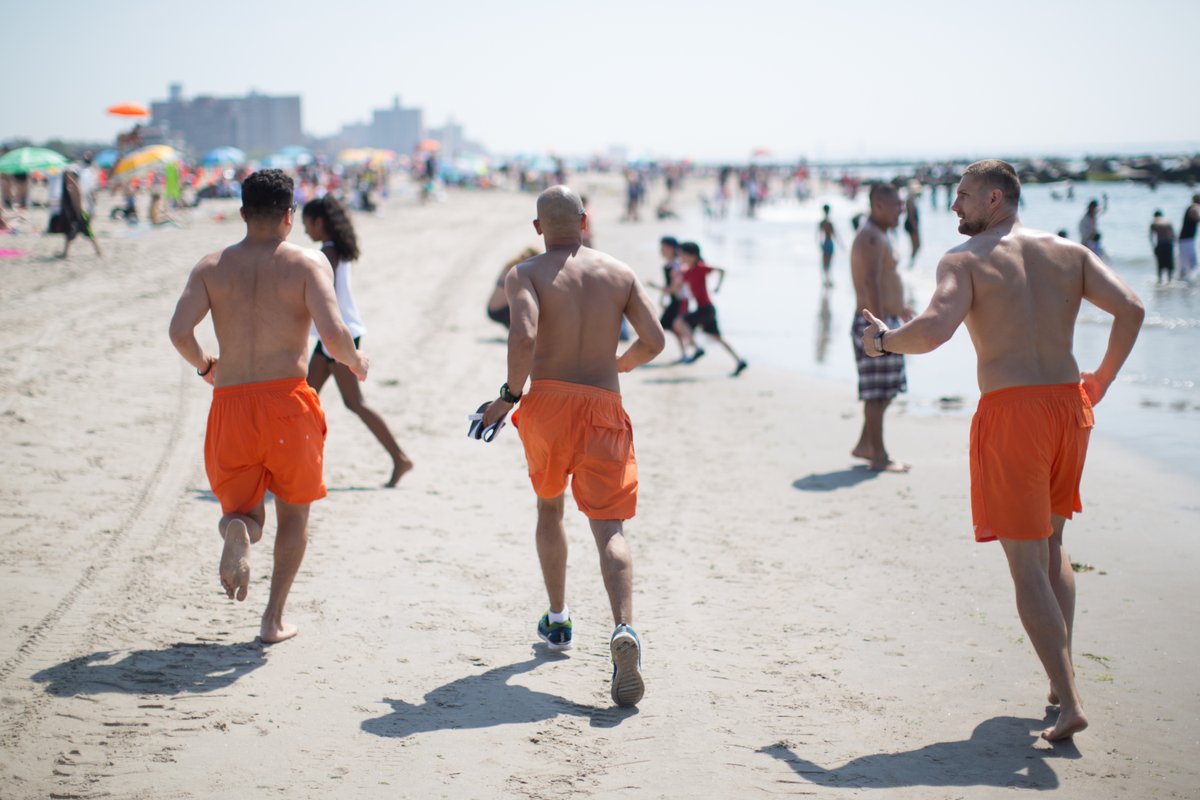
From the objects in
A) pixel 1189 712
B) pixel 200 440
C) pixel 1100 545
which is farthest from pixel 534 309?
pixel 200 440

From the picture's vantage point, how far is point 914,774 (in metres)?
3.39

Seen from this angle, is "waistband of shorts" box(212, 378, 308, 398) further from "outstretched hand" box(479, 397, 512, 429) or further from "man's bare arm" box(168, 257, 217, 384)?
"outstretched hand" box(479, 397, 512, 429)

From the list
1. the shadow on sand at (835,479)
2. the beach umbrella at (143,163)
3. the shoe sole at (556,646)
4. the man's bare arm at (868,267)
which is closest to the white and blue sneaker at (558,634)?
the shoe sole at (556,646)

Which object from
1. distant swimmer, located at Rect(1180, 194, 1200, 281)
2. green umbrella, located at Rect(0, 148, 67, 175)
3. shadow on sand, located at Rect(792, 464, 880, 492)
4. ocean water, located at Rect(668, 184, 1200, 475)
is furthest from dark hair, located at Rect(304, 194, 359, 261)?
distant swimmer, located at Rect(1180, 194, 1200, 281)

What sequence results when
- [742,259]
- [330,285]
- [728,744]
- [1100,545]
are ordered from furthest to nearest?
1. [742,259]
2. [1100,545]
3. [330,285]
4. [728,744]

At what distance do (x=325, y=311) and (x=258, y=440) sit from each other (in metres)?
0.56

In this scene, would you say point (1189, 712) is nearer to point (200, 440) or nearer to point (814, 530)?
point (814, 530)

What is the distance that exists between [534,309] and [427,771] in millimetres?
1670

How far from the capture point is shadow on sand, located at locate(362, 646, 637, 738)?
12.2 ft

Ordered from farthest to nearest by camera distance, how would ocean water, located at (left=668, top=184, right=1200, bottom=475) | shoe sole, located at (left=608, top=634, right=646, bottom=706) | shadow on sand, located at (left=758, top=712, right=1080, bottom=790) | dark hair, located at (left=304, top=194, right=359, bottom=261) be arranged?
1. ocean water, located at (left=668, top=184, right=1200, bottom=475)
2. dark hair, located at (left=304, top=194, right=359, bottom=261)
3. shoe sole, located at (left=608, top=634, right=646, bottom=706)
4. shadow on sand, located at (left=758, top=712, right=1080, bottom=790)

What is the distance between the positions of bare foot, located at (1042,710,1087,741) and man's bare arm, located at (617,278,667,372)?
1897mm

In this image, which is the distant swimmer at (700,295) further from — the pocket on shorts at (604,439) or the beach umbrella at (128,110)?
the beach umbrella at (128,110)

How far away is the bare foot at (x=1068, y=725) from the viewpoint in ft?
11.4

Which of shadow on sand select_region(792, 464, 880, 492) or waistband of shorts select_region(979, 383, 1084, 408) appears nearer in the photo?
waistband of shorts select_region(979, 383, 1084, 408)
